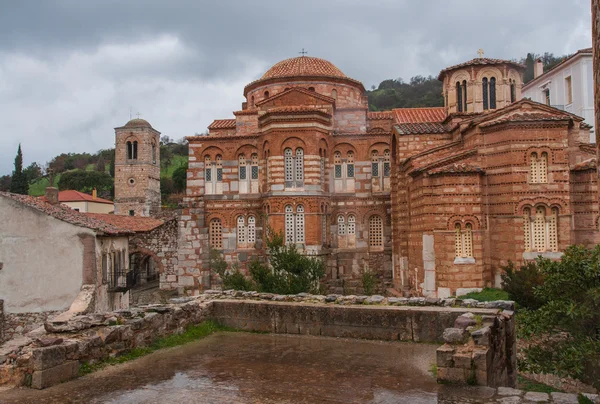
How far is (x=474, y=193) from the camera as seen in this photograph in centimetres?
1778

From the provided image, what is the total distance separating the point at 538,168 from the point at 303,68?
48.6 feet

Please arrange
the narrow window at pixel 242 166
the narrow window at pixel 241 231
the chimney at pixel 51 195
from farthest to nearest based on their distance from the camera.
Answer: the narrow window at pixel 242 166, the narrow window at pixel 241 231, the chimney at pixel 51 195

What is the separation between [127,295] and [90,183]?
53706 millimetres

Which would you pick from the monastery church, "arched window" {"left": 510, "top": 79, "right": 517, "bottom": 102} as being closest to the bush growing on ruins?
the monastery church

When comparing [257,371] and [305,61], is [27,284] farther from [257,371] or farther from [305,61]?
[305,61]

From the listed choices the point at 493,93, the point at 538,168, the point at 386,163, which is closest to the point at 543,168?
the point at 538,168

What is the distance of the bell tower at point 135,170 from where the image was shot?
55469 millimetres

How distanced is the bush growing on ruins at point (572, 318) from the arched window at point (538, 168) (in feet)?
35.1

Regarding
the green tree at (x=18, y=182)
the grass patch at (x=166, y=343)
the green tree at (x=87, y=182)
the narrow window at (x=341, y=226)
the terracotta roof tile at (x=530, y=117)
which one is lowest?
the grass patch at (x=166, y=343)

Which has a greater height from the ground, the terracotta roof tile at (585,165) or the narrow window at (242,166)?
the narrow window at (242,166)

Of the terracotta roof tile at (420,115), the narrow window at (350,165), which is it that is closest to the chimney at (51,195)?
the narrow window at (350,165)

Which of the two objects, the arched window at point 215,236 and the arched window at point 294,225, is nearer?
the arched window at point 294,225

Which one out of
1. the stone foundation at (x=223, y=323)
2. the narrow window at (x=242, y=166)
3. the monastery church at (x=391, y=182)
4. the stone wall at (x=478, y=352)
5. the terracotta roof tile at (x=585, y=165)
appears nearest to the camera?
the stone wall at (x=478, y=352)

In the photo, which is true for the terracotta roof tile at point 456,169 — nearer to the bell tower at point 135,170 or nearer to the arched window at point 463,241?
the arched window at point 463,241
